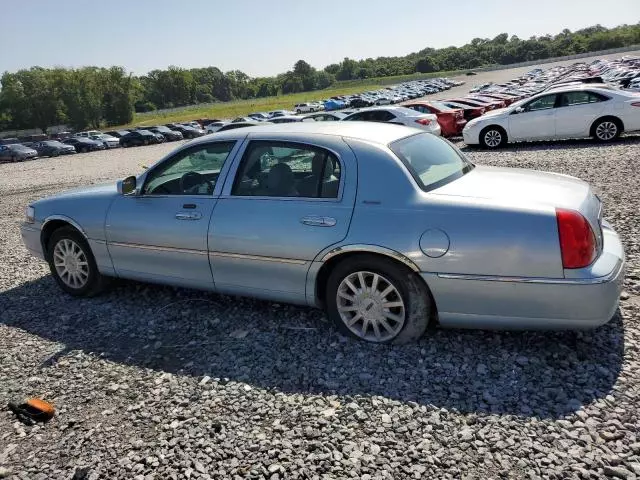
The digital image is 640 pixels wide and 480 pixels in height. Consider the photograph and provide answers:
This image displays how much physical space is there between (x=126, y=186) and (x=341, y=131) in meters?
2.10

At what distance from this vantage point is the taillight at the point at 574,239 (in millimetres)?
3070

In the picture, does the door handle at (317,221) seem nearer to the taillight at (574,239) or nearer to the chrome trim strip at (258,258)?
the chrome trim strip at (258,258)

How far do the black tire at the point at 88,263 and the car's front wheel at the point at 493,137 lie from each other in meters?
12.2

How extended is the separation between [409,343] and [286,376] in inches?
36.3

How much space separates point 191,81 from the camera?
139875 mm

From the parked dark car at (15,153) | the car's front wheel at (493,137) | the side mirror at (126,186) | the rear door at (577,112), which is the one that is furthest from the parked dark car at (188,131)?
the side mirror at (126,186)

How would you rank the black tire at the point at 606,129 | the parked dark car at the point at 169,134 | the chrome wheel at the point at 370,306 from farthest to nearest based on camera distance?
the parked dark car at the point at 169,134, the black tire at the point at 606,129, the chrome wheel at the point at 370,306

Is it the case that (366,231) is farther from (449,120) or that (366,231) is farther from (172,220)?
(449,120)

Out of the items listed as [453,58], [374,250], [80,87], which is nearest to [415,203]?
[374,250]

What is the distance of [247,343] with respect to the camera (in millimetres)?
4000

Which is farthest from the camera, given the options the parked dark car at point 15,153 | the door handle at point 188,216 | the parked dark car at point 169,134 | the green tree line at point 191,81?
the green tree line at point 191,81

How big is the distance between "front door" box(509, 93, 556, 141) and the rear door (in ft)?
0.60

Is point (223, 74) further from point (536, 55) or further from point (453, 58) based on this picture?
point (536, 55)

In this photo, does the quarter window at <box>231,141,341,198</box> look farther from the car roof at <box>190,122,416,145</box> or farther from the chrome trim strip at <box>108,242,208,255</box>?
the chrome trim strip at <box>108,242,208,255</box>
